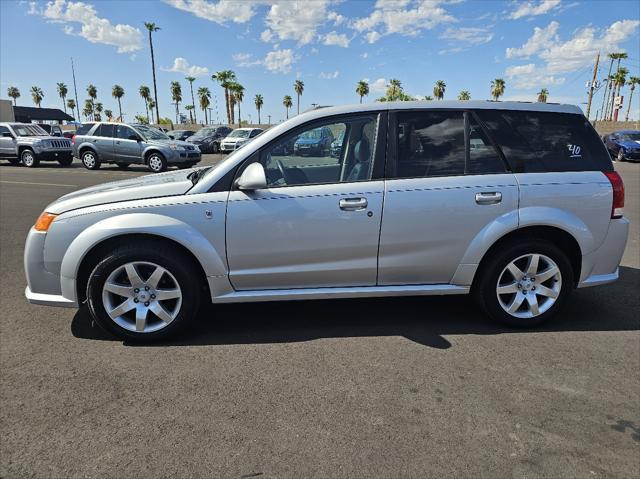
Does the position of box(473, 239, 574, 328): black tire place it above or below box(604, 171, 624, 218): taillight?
below

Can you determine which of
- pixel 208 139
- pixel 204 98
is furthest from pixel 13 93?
pixel 208 139

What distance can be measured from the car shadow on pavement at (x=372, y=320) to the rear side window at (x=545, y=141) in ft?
4.29

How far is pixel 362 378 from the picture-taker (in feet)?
9.68

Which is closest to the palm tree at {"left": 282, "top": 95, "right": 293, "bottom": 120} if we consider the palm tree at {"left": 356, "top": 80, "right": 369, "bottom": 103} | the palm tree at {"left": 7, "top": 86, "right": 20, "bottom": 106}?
the palm tree at {"left": 356, "top": 80, "right": 369, "bottom": 103}

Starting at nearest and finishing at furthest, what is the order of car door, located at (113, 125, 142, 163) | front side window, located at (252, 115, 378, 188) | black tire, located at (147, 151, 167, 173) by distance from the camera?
front side window, located at (252, 115, 378, 188), black tire, located at (147, 151, 167, 173), car door, located at (113, 125, 142, 163)

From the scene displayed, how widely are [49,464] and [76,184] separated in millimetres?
12360

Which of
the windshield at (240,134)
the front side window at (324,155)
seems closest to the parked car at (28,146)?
the windshield at (240,134)

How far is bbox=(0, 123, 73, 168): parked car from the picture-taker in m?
18.8

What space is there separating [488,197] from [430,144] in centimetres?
61

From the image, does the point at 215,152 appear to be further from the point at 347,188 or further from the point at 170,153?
the point at 347,188

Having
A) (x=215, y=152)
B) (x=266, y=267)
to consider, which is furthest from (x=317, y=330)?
(x=215, y=152)

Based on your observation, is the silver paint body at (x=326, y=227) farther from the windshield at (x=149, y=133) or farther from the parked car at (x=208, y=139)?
the parked car at (x=208, y=139)

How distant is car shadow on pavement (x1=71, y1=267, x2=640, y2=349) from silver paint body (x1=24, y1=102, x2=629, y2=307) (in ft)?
1.10

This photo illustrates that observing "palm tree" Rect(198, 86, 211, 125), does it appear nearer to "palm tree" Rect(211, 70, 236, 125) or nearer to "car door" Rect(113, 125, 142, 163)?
"palm tree" Rect(211, 70, 236, 125)
